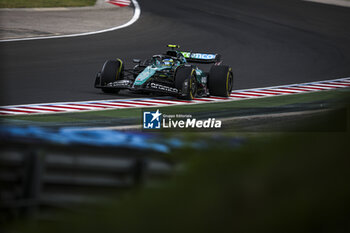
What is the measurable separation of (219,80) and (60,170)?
12.8 metres

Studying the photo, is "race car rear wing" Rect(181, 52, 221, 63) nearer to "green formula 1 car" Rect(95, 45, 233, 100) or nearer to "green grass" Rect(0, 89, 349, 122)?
"green formula 1 car" Rect(95, 45, 233, 100)

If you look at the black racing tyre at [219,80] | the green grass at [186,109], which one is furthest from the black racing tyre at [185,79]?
the black racing tyre at [219,80]

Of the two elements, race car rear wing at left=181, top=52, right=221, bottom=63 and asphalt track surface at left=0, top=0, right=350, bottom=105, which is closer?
race car rear wing at left=181, top=52, right=221, bottom=63

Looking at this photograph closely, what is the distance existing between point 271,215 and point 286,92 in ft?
52.1

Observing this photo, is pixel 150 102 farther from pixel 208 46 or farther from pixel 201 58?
pixel 208 46

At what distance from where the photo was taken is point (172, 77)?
1456 centimetres

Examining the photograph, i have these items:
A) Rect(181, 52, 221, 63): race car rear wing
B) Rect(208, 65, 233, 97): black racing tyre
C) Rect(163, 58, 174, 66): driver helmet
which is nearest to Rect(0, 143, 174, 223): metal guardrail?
Rect(163, 58, 174, 66): driver helmet

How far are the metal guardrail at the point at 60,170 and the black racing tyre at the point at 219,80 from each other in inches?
501

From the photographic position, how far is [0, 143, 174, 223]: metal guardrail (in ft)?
7.07

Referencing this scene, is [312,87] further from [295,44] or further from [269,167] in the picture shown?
[269,167]

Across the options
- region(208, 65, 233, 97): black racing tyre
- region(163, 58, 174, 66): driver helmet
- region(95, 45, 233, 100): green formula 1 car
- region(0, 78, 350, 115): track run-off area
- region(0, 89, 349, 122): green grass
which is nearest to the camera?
region(0, 89, 349, 122): green grass

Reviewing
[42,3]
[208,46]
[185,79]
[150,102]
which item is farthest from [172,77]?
[42,3]

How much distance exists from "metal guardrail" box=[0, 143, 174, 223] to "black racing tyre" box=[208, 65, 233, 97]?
41.8ft

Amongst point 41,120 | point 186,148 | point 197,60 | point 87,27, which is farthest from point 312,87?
point 186,148
